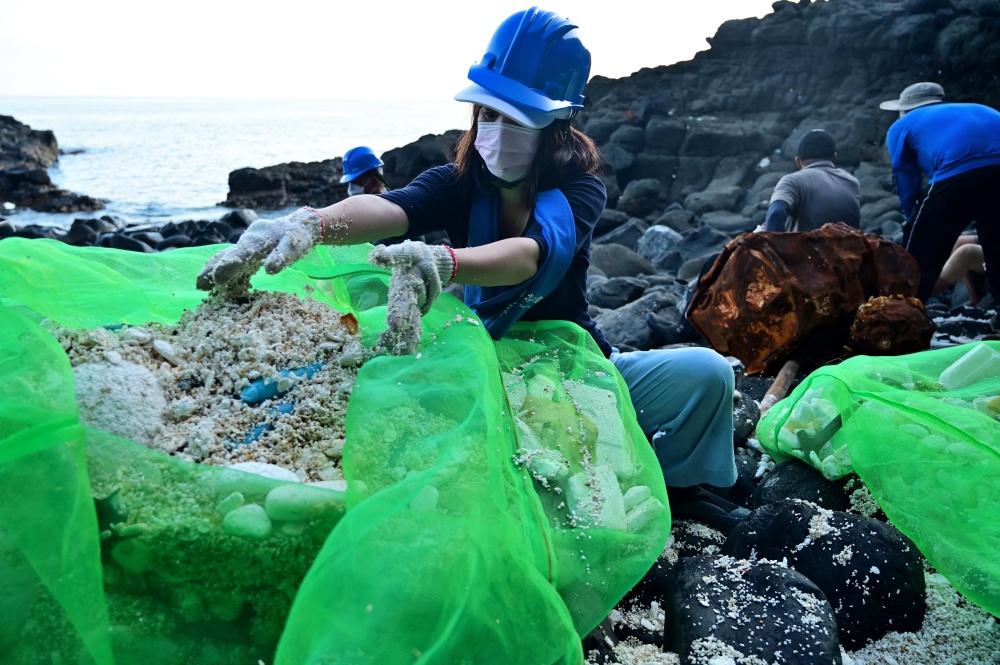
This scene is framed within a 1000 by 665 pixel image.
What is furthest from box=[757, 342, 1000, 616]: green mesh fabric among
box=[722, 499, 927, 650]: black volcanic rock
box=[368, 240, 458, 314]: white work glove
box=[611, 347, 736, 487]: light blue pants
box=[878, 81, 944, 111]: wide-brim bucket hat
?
box=[878, 81, 944, 111]: wide-brim bucket hat

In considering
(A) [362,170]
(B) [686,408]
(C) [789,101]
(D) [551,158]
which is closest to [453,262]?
(D) [551,158]

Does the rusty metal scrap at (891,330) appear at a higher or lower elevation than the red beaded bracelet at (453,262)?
lower

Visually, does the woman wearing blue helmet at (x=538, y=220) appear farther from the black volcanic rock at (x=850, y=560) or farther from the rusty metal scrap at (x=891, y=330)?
the rusty metal scrap at (x=891, y=330)

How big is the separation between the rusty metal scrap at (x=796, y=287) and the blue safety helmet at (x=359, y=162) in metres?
3.21

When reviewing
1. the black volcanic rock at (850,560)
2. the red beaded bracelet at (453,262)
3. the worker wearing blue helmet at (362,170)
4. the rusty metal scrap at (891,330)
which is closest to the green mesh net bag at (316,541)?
the red beaded bracelet at (453,262)

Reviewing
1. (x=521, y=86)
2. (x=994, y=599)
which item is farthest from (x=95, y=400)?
(x=994, y=599)

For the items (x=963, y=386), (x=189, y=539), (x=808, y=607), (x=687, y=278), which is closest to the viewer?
(x=189, y=539)

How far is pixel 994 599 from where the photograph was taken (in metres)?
1.72

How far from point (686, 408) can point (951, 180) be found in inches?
143

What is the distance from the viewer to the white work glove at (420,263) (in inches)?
63.7

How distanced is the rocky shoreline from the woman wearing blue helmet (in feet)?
0.88

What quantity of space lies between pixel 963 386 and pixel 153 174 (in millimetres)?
31861

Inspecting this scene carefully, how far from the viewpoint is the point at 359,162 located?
6164 millimetres

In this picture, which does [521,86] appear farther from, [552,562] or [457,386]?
[552,562]
